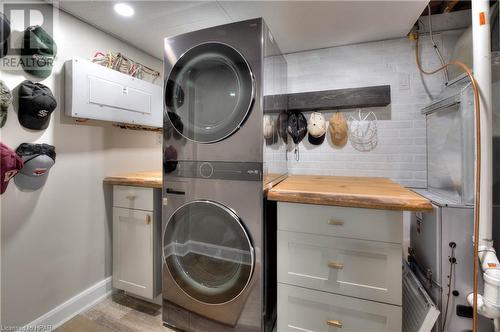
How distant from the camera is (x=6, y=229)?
51.5 inches

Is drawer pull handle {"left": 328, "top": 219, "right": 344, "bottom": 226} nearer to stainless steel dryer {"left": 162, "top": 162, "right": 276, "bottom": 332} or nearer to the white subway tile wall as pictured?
stainless steel dryer {"left": 162, "top": 162, "right": 276, "bottom": 332}

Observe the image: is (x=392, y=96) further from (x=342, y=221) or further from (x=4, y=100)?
(x=4, y=100)

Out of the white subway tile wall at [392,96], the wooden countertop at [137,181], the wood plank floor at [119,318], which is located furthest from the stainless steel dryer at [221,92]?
the wood plank floor at [119,318]

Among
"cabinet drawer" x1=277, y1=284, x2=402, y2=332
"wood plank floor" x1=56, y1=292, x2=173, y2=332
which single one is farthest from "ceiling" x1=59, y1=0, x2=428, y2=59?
A: "wood plank floor" x1=56, y1=292, x2=173, y2=332

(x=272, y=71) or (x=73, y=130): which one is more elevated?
(x=272, y=71)

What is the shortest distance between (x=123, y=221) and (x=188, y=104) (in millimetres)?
1095

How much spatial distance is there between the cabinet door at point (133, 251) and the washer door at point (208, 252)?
1.00 feet

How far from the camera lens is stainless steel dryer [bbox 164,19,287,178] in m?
1.20

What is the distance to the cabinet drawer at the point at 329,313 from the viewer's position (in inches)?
42.1

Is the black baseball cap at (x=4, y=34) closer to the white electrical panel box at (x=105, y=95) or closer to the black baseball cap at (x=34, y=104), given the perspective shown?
the black baseball cap at (x=34, y=104)

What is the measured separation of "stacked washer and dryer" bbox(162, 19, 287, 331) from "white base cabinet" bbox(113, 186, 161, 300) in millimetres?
244

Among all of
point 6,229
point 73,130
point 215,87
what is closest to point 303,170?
point 215,87

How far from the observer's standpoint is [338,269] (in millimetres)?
1144

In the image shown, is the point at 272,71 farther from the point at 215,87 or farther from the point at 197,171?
the point at 197,171
